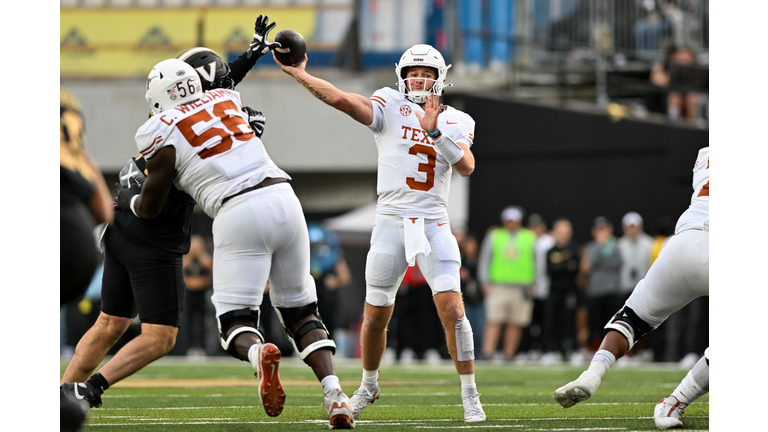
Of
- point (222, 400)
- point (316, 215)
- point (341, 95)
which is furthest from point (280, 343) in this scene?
point (341, 95)

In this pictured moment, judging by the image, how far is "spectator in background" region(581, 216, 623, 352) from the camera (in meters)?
13.6

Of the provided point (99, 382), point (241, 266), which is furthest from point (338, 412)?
point (99, 382)

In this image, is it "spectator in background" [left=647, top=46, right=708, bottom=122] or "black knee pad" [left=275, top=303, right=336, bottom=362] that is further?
"spectator in background" [left=647, top=46, right=708, bottom=122]

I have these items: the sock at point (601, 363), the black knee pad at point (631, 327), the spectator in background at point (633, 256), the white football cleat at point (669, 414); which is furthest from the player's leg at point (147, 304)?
the spectator in background at point (633, 256)

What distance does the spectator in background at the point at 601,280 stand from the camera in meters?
13.6

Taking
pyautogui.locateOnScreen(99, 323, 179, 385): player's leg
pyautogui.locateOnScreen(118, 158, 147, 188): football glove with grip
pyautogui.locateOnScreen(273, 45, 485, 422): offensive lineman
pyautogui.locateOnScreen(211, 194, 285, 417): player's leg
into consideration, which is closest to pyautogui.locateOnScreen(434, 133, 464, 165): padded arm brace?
pyautogui.locateOnScreen(273, 45, 485, 422): offensive lineman

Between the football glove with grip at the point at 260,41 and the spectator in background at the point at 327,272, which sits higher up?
the football glove with grip at the point at 260,41

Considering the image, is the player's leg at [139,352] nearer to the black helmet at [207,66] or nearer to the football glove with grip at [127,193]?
the football glove with grip at [127,193]

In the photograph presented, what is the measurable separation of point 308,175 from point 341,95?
1331 centimetres

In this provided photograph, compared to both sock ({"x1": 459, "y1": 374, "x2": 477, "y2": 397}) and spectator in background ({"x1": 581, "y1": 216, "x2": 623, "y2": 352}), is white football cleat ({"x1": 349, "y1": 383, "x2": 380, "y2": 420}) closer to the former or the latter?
sock ({"x1": 459, "y1": 374, "x2": 477, "y2": 397})

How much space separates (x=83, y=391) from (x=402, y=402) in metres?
2.59

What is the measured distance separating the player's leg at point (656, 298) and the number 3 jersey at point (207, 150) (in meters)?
1.91

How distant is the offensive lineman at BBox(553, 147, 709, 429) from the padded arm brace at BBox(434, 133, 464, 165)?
1214 millimetres

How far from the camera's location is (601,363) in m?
5.49
